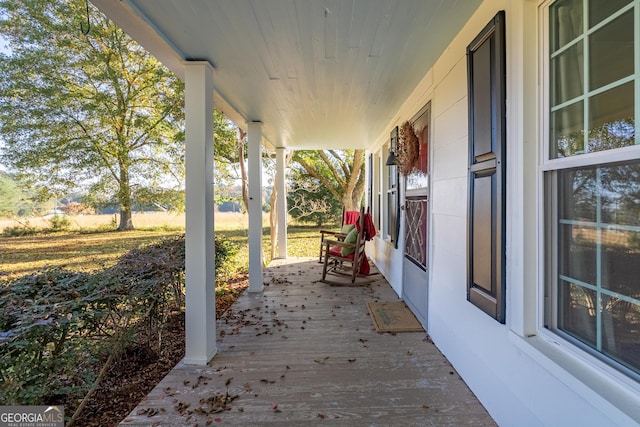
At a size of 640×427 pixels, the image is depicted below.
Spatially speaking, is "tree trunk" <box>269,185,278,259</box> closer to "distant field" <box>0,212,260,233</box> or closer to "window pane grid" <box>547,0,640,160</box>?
"distant field" <box>0,212,260,233</box>

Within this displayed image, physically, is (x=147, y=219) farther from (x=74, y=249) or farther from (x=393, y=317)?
(x=393, y=317)

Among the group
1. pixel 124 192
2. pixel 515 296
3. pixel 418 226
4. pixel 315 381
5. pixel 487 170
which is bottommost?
pixel 315 381

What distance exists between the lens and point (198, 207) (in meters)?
2.33

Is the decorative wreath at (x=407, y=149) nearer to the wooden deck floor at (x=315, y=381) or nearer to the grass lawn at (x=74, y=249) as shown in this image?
the wooden deck floor at (x=315, y=381)

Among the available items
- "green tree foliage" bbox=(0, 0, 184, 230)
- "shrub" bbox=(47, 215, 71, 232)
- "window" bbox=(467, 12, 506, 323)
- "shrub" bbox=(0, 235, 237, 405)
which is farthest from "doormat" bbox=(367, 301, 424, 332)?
"shrub" bbox=(47, 215, 71, 232)

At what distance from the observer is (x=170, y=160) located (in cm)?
880

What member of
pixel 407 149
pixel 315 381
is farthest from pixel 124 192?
pixel 315 381

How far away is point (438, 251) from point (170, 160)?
8.52 metres

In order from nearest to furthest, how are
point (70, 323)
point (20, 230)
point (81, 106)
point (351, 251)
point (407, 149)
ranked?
point (70, 323), point (407, 149), point (351, 251), point (20, 230), point (81, 106)

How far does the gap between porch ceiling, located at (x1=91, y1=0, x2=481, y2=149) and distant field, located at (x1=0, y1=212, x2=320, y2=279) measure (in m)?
4.03

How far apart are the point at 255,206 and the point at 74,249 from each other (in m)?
6.41

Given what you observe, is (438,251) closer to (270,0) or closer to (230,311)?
(270,0)

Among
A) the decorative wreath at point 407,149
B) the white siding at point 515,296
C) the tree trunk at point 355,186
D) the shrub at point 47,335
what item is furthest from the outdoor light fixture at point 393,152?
the tree trunk at point 355,186

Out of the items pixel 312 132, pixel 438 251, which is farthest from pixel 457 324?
pixel 312 132
